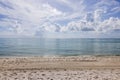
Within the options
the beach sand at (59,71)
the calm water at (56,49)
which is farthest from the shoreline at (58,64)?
the calm water at (56,49)

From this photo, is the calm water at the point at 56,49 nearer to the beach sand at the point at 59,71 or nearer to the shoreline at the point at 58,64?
the shoreline at the point at 58,64

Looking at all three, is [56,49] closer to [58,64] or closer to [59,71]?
[58,64]

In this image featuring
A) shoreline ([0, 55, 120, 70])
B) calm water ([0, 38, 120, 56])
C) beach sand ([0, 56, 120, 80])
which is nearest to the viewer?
beach sand ([0, 56, 120, 80])

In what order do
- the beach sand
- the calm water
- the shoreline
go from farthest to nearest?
the calm water → the shoreline → the beach sand

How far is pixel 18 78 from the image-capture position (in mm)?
16484

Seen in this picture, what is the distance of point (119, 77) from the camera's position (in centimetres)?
1698

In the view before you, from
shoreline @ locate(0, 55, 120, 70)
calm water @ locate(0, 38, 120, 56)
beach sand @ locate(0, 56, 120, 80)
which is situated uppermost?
calm water @ locate(0, 38, 120, 56)

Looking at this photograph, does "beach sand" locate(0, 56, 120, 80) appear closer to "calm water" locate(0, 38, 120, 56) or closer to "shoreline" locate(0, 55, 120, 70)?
"shoreline" locate(0, 55, 120, 70)

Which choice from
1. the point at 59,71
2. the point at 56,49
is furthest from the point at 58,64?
the point at 56,49

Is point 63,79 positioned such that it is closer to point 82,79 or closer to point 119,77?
point 82,79

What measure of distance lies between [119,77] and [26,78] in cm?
679

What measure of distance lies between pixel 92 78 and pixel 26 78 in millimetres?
4702

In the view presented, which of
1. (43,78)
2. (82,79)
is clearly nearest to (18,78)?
(43,78)

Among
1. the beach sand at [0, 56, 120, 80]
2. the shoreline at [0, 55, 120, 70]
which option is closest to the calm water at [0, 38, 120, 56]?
the shoreline at [0, 55, 120, 70]
